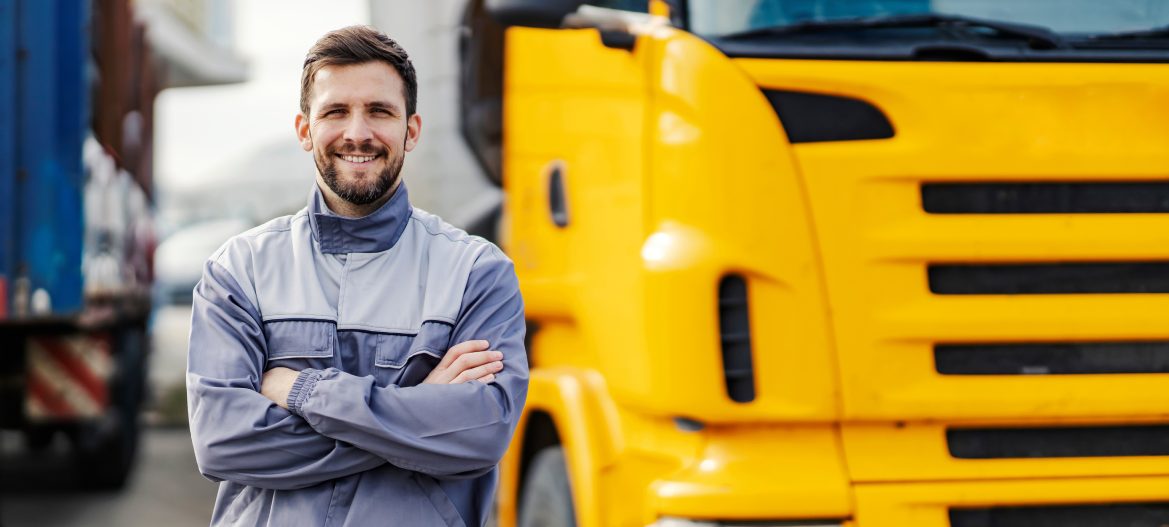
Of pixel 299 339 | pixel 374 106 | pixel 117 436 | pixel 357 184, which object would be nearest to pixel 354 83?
pixel 374 106

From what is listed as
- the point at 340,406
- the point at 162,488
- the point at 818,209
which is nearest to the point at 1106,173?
the point at 818,209

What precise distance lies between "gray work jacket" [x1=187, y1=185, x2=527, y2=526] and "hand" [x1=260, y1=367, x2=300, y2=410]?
12 millimetres

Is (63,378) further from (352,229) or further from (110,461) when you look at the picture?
(352,229)

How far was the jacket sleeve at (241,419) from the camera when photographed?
1.96 metres

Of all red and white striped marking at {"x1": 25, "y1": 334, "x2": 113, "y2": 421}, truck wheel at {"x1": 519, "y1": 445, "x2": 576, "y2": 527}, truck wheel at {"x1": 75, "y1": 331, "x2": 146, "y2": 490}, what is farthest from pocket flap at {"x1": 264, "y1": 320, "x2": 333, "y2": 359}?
truck wheel at {"x1": 75, "y1": 331, "x2": 146, "y2": 490}

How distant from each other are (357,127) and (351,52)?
0.37 ft

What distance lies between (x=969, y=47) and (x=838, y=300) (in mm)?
678

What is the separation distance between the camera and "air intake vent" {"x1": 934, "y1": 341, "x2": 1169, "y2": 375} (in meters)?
3.14

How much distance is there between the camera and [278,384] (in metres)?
2.00

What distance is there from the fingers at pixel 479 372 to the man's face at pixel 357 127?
30 cm

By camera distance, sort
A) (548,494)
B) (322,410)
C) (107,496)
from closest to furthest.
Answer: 1. (322,410)
2. (548,494)
3. (107,496)

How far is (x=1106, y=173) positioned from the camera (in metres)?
3.17

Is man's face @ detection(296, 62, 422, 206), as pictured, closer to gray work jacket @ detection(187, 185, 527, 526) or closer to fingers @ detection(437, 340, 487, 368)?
gray work jacket @ detection(187, 185, 527, 526)

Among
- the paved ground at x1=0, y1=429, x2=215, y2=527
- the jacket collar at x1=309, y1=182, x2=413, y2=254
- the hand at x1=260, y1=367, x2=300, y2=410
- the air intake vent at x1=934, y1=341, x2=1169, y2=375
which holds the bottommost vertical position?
the paved ground at x1=0, y1=429, x2=215, y2=527
